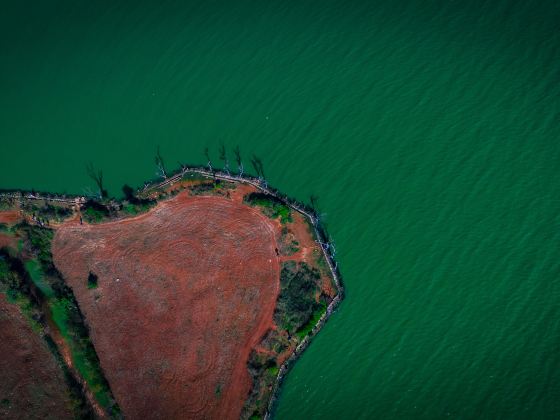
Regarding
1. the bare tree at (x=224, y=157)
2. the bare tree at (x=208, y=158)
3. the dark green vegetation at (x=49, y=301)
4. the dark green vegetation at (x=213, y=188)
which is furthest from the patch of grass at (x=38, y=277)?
the bare tree at (x=224, y=157)

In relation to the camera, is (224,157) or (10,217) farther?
(224,157)

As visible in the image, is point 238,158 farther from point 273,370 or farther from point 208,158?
point 273,370

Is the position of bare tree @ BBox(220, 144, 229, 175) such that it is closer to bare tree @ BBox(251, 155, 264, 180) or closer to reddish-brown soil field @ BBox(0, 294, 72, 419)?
bare tree @ BBox(251, 155, 264, 180)

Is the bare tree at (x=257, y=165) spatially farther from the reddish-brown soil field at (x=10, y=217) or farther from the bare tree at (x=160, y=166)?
the reddish-brown soil field at (x=10, y=217)

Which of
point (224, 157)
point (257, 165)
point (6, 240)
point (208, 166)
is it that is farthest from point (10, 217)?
point (257, 165)

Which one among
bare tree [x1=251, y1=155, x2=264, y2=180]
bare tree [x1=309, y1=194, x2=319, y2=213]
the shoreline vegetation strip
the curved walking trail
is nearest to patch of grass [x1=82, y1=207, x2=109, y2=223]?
the shoreline vegetation strip

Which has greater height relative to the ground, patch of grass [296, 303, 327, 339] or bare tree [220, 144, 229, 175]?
bare tree [220, 144, 229, 175]
